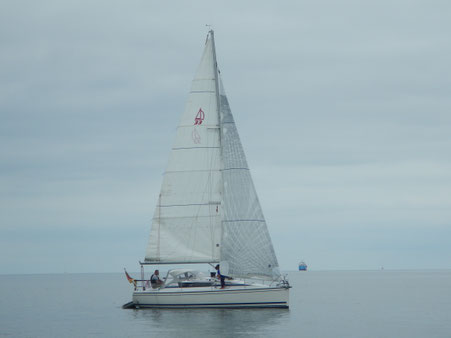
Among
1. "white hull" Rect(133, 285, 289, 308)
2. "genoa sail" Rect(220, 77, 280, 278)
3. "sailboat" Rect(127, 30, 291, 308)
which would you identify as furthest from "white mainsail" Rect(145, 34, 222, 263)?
"white hull" Rect(133, 285, 289, 308)

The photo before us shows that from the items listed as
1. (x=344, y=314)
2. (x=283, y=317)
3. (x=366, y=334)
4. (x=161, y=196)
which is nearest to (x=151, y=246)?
(x=161, y=196)

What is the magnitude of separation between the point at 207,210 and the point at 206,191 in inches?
50.6

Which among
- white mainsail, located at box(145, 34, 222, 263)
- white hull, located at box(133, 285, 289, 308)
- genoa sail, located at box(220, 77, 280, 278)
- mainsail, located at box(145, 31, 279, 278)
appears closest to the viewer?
white hull, located at box(133, 285, 289, 308)

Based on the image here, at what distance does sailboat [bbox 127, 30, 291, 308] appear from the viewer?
1753 inches

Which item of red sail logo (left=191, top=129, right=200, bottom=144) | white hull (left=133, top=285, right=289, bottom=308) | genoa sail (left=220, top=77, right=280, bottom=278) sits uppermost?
red sail logo (left=191, top=129, right=200, bottom=144)

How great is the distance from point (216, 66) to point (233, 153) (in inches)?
237

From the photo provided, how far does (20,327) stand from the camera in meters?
47.1

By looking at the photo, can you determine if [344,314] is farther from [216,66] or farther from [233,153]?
[216,66]

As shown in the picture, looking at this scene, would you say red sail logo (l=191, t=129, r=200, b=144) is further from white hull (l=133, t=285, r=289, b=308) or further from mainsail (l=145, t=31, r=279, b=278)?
white hull (l=133, t=285, r=289, b=308)

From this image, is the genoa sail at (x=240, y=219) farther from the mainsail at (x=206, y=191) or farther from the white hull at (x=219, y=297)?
the white hull at (x=219, y=297)

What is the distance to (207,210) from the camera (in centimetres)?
4534

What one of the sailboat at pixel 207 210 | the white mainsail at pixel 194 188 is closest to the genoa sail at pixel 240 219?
the sailboat at pixel 207 210

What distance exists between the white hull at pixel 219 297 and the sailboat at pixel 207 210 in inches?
3.1

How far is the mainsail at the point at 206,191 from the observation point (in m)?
45.0
